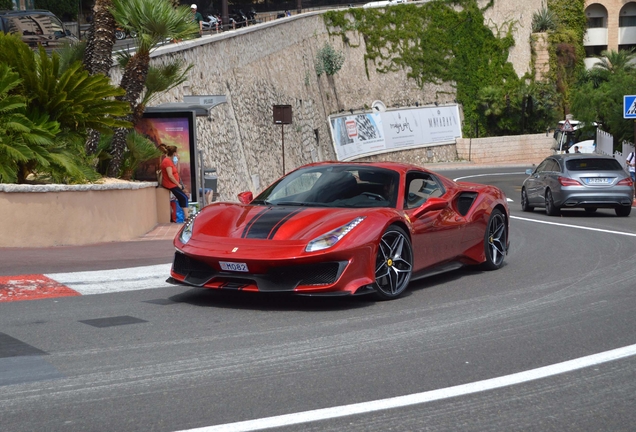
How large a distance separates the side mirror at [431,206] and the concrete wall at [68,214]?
18.0 feet

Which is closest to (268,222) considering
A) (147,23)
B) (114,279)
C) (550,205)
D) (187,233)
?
(187,233)

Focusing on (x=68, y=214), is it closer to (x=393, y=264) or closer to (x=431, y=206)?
(x=431, y=206)

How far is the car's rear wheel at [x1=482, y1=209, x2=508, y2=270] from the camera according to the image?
10.3m

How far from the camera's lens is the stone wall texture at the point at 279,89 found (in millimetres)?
31906

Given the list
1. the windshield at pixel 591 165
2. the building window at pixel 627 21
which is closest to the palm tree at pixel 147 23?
the windshield at pixel 591 165

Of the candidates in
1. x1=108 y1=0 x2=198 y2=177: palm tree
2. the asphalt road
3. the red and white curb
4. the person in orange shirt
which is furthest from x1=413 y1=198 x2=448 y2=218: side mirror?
the person in orange shirt

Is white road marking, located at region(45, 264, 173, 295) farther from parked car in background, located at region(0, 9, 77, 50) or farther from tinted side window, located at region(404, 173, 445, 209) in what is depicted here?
parked car in background, located at region(0, 9, 77, 50)

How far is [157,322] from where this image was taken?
23.6 feet

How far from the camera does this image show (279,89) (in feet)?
143

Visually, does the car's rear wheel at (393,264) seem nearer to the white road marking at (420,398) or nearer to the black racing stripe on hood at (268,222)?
the black racing stripe on hood at (268,222)

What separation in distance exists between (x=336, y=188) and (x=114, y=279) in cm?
267

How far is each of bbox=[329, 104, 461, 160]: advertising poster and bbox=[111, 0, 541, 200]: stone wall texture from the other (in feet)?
2.05

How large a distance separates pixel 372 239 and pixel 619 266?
4.32 m

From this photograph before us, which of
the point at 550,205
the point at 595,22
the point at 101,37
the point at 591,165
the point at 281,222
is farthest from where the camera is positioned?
the point at 595,22
